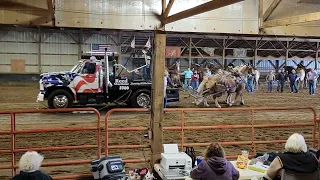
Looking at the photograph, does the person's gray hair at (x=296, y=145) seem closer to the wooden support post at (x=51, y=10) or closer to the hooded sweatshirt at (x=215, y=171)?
the hooded sweatshirt at (x=215, y=171)

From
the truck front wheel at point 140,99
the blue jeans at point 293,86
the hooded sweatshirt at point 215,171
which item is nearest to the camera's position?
the hooded sweatshirt at point 215,171

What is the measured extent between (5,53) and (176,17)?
2534cm

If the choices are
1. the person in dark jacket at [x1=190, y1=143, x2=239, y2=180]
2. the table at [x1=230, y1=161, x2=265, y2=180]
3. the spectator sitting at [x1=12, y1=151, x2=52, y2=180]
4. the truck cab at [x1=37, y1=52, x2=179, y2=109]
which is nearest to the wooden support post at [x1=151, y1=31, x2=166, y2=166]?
the table at [x1=230, y1=161, x2=265, y2=180]

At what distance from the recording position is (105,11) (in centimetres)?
791

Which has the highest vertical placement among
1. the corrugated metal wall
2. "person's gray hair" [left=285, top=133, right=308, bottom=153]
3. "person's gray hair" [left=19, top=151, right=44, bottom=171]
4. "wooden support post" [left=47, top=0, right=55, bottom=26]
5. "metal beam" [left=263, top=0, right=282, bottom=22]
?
the corrugated metal wall

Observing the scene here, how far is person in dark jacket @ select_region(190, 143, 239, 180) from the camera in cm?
404

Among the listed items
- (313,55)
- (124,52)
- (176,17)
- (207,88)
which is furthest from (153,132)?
(313,55)

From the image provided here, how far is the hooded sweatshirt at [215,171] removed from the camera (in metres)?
4.04

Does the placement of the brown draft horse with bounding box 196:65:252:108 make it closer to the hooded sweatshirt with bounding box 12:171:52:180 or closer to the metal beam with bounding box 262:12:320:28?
the metal beam with bounding box 262:12:320:28

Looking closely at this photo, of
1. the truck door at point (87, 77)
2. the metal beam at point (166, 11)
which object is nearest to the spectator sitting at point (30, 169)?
the metal beam at point (166, 11)

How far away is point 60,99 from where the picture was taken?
41.4 feet

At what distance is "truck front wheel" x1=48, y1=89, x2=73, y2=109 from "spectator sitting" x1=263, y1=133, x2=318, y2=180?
9.76 metres

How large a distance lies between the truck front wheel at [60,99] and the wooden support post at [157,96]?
727 cm

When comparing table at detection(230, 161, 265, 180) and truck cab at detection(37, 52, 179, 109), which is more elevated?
truck cab at detection(37, 52, 179, 109)
